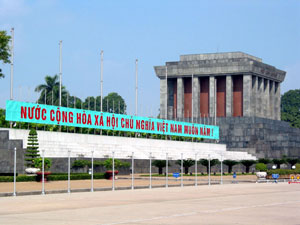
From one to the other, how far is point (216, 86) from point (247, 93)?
795 centimetres

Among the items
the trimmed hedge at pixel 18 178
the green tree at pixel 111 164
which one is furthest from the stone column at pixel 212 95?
the trimmed hedge at pixel 18 178

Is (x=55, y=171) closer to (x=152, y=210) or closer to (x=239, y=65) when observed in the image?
(x=152, y=210)

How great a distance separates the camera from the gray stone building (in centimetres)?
11562

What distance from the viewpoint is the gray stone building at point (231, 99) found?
11562 centimetres

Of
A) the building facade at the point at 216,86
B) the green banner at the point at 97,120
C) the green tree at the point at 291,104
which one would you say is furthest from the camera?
the green tree at the point at 291,104

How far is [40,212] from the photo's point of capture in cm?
2662

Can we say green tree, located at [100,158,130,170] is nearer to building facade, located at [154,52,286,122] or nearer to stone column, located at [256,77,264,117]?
building facade, located at [154,52,286,122]

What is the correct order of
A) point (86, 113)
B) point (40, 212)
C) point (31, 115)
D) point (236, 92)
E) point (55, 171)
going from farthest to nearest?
point (236, 92)
point (86, 113)
point (31, 115)
point (55, 171)
point (40, 212)

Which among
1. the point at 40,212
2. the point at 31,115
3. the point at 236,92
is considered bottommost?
the point at 40,212

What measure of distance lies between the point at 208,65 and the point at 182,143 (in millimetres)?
26526

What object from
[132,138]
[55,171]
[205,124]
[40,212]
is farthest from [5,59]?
[205,124]

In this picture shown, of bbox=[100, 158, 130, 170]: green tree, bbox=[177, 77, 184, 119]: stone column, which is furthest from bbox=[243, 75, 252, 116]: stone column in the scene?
bbox=[100, 158, 130, 170]: green tree

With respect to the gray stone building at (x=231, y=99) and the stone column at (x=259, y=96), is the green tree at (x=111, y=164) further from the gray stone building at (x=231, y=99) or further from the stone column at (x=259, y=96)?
the stone column at (x=259, y=96)

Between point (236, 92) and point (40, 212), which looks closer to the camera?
point (40, 212)
